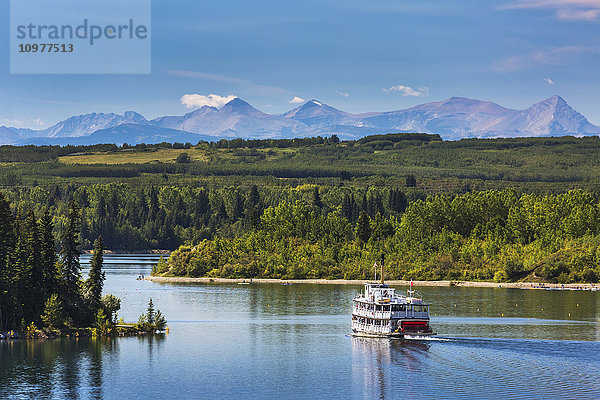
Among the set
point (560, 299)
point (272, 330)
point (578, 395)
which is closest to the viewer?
point (578, 395)

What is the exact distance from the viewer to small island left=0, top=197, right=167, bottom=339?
115938 millimetres

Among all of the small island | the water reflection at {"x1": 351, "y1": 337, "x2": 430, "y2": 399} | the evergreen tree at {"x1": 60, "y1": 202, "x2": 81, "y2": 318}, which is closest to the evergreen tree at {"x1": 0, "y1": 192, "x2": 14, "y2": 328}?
the small island

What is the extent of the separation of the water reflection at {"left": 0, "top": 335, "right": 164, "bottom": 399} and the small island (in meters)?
2.38

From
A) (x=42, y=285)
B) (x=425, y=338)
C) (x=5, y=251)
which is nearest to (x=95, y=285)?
(x=42, y=285)

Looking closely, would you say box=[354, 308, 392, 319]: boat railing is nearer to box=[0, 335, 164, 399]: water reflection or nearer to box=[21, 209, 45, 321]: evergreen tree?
box=[0, 335, 164, 399]: water reflection

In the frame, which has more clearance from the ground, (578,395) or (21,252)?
(21,252)

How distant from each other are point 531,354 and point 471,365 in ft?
36.8

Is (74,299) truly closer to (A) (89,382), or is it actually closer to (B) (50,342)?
(B) (50,342)

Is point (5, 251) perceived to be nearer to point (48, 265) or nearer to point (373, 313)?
point (48, 265)

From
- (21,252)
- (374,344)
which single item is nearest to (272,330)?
(374,344)

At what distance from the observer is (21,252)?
387ft

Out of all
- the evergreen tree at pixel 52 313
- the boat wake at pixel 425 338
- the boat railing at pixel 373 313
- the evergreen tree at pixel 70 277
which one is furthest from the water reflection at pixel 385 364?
the evergreen tree at pixel 52 313

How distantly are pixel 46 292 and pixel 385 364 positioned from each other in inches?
1832

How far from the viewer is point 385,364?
345ft
